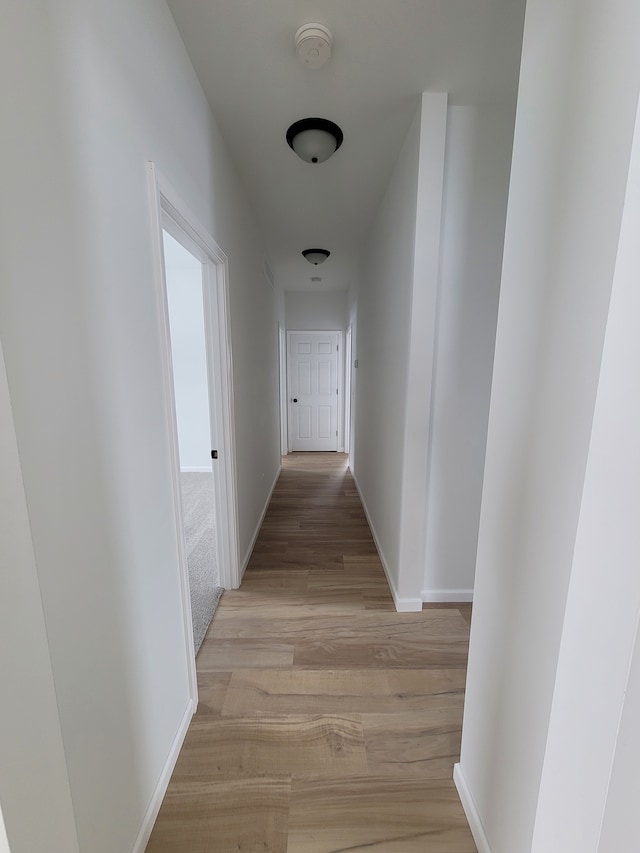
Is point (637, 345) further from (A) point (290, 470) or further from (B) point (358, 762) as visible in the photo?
(A) point (290, 470)

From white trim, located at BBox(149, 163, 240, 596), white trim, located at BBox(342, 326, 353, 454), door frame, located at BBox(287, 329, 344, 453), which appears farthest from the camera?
door frame, located at BBox(287, 329, 344, 453)

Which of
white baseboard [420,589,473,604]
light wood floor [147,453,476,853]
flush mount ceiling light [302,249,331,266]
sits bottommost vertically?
light wood floor [147,453,476,853]

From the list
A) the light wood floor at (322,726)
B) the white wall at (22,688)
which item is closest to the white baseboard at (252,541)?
the light wood floor at (322,726)

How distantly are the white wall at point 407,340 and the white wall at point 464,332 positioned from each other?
0.09m

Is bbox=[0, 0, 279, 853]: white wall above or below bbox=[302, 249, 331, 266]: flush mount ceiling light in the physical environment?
below

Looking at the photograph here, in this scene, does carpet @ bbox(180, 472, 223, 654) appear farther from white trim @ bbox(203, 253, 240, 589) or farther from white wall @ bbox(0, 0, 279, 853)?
white wall @ bbox(0, 0, 279, 853)

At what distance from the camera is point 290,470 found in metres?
4.90

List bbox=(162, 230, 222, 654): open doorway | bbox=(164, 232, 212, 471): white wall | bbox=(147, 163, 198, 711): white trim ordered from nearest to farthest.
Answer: bbox=(147, 163, 198, 711): white trim < bbox=(162, 230, 222, 654): open doorway < bbox=(164, 232, 212, 471): white wall

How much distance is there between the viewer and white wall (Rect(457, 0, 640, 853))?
577 mm

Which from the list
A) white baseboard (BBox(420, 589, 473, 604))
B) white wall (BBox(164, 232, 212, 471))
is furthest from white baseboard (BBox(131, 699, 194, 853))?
white wall (BBox(164, 232, 212, 471))

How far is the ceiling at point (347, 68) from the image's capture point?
1236 millimetres

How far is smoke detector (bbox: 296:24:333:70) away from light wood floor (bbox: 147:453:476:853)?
101 inches

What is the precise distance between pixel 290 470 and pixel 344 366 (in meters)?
2.04

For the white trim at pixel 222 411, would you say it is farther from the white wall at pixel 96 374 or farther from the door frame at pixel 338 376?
the door frame at pixel 338 376
